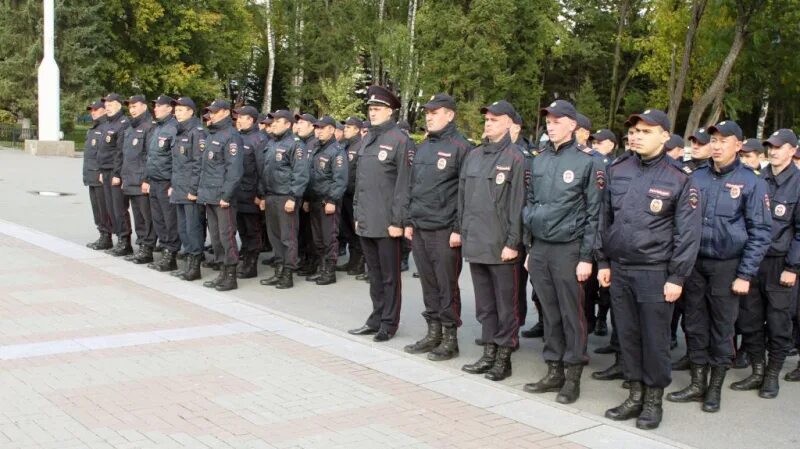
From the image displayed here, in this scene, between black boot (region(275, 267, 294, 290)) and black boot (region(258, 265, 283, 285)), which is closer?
black boot (region(275, 267, 294, 290))

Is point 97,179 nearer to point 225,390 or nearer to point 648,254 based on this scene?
point 225,390

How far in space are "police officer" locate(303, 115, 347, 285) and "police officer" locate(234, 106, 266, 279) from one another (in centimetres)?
72

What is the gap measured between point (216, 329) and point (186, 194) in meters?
2.84

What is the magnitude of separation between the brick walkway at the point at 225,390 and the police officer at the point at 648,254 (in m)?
0.50

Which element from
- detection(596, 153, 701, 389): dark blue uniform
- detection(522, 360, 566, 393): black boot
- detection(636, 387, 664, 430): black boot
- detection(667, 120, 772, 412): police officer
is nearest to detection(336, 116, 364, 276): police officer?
detection(522, 360, 566, 393): black boot

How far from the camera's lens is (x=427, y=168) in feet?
24.0

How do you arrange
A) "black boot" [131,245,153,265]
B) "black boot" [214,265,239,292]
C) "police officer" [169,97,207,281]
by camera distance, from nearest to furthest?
1. "black boot" [214,265,239,292]
2. "police officer" [169,97,207,281]
3. "black boot" [131,245,153,265]

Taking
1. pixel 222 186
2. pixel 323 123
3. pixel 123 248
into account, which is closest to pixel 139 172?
pixel 123 248

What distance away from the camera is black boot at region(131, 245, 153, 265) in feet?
37.4

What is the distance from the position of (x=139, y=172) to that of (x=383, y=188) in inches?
186

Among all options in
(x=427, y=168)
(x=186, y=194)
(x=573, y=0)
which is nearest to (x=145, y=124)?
(x=186, y=194)

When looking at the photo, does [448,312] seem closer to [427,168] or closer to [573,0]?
[427,168]

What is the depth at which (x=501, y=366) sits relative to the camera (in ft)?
22.3

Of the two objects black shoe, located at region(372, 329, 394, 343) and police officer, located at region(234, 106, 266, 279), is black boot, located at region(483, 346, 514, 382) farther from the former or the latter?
police officer, located at region(234, 106, 266, 279)
